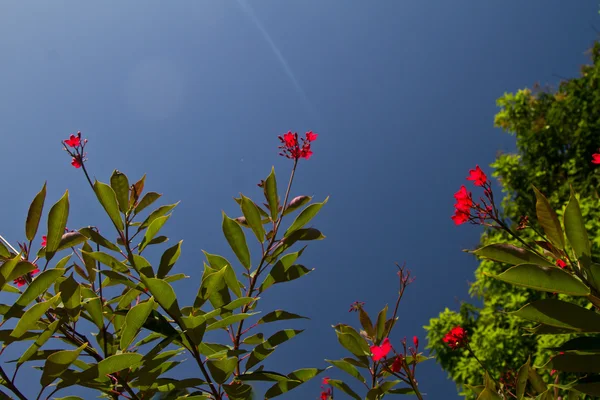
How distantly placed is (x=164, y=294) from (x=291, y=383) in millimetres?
552

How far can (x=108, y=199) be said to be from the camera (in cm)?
127

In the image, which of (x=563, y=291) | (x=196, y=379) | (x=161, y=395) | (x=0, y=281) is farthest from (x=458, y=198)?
(x=0, y=281)

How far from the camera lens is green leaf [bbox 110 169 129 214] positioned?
1.33 m

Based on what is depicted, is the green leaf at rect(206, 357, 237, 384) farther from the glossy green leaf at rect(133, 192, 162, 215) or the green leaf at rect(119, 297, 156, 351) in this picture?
the glossy green leaf at rect(133, 192, 162, 215)

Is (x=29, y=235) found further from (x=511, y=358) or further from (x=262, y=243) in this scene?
(x=511, y=358)

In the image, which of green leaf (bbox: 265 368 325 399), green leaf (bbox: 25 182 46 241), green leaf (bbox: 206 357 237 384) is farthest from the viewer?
green leaf (bbox: 265 368 325 399)

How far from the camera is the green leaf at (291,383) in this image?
1.31 m

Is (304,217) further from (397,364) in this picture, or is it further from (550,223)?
(550,223)

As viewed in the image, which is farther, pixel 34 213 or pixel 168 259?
pixel 168 259

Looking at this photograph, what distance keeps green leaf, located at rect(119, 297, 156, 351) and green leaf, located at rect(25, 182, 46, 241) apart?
460mm

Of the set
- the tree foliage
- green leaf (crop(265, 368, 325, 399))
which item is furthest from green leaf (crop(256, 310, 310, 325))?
the tree foliage

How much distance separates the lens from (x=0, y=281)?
0.96m

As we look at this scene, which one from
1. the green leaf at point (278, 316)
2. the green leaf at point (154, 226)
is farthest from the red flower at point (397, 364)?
the green leaf at point (154, 226)

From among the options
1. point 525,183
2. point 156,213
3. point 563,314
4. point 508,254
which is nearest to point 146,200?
point 156,213
